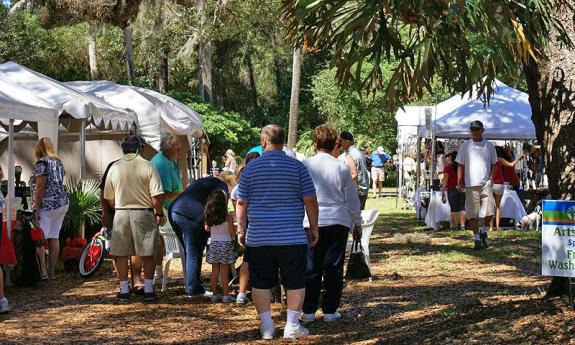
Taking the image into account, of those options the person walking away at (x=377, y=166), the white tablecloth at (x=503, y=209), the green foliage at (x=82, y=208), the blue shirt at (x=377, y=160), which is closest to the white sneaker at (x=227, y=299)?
the green foliage at (x=82, y=208)

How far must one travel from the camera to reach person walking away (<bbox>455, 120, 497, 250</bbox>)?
47.6 ft

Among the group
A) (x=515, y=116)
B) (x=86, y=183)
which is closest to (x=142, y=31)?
(x=515, y=116)

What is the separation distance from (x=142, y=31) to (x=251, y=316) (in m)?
32.3

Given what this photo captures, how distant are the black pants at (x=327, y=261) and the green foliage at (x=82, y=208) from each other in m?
6.17

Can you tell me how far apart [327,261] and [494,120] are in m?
11.8

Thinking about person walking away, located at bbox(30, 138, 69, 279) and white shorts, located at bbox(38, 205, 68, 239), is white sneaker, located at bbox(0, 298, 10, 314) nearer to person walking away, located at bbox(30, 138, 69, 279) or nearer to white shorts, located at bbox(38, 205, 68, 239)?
person walking away, located at bbox(30, 138, 69, 279)

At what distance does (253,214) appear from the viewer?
7.97 meters

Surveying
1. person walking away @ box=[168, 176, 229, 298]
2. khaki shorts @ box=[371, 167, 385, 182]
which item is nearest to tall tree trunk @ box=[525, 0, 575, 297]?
person walking away @ box=[168, 176, 229, 298]

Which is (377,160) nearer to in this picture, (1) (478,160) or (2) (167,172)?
(1) (478,160)

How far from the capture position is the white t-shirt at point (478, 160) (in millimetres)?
14500

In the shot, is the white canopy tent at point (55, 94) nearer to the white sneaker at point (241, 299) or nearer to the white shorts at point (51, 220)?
the white shorts at point (51, 220)

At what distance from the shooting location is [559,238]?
23.3 feet

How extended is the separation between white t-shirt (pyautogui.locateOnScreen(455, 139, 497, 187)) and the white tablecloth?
16.1ft

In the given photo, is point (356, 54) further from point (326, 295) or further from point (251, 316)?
point (251, 316)
